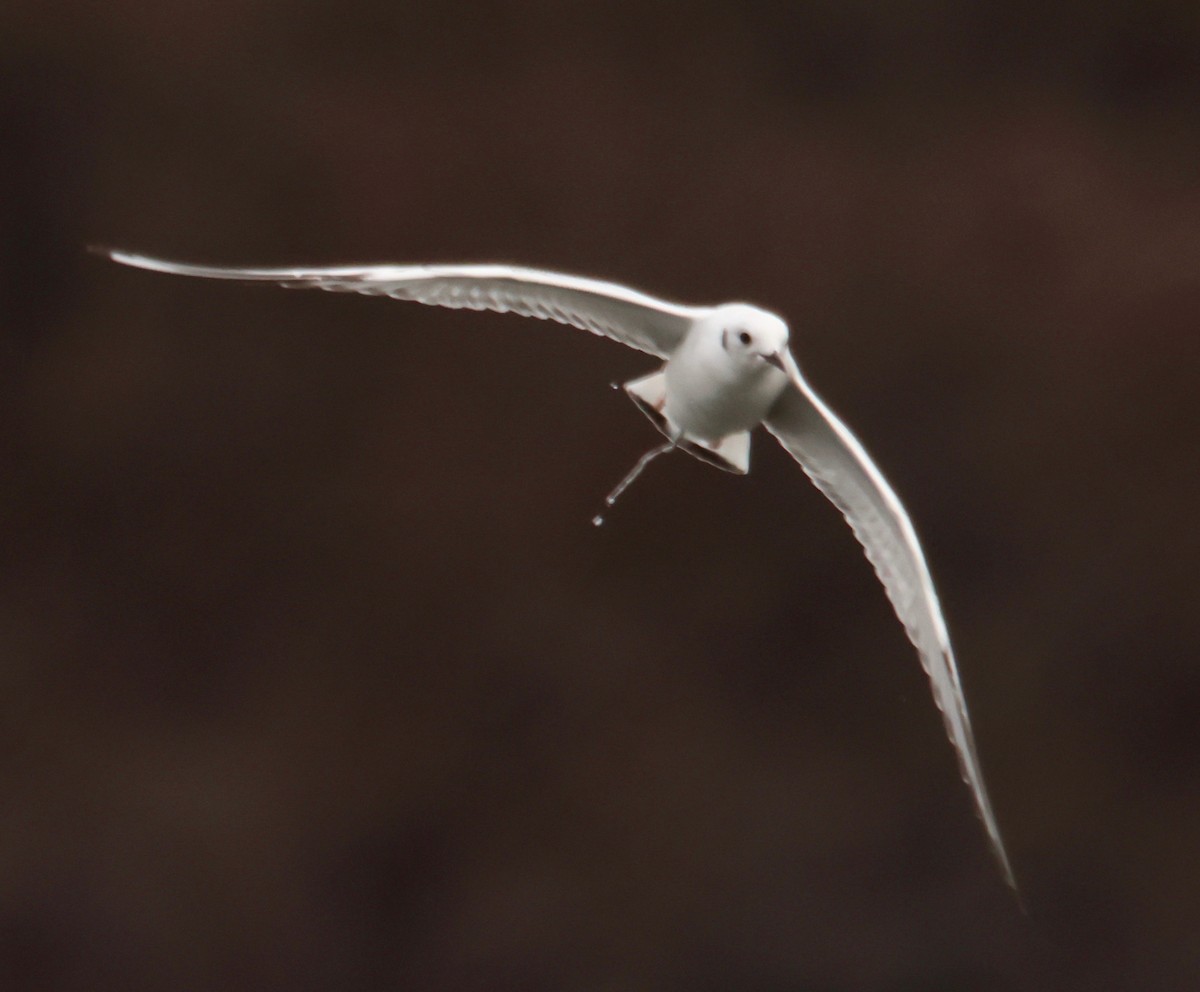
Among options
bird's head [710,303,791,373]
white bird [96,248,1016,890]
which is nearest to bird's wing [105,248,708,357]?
white bird [96,248,1016,890]

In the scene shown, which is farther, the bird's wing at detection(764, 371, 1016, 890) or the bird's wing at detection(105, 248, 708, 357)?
the bird's wing at detection(764, 371, 1016, 890)

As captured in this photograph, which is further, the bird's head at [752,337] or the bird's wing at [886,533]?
the bird's wing at [886,533]

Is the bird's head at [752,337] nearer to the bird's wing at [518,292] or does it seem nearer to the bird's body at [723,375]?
the bird's body at [723,375]

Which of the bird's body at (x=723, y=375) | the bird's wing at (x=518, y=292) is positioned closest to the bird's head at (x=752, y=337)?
the bird's body at (x=723, y=375)

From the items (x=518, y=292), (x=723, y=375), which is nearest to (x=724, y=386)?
(x=723, y=375)

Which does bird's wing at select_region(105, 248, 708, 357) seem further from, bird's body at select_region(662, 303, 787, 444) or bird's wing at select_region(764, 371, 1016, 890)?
bird's wing at select_region(764, 371, 1016, 890)

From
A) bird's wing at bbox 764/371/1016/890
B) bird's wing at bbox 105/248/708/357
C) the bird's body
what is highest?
bird's wing at bbox 105/248/708/357

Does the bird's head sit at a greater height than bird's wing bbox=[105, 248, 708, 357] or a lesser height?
lesser
